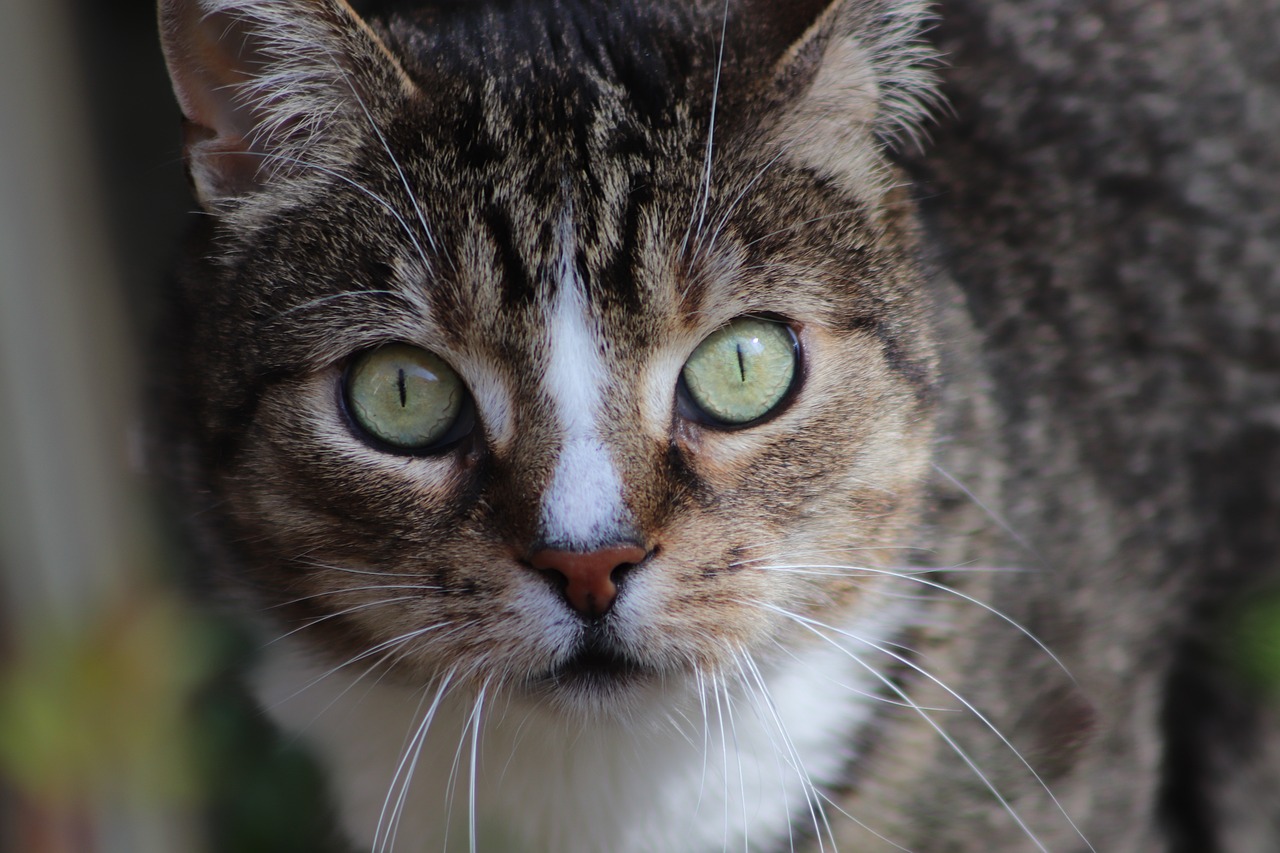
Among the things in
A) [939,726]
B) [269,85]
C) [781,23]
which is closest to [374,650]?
[269,85]

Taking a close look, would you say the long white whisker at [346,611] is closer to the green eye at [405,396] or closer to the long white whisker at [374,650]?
the long white whisker at [374,650]

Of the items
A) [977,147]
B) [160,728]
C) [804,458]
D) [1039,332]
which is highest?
[977,147]

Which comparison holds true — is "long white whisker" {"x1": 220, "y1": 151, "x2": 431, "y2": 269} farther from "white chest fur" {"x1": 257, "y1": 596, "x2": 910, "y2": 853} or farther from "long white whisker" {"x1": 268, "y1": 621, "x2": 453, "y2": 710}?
"white chest fur" {"x1": 257, "y1": 596, "x2": 910, "y2": 853}

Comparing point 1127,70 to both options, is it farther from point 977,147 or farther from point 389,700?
point 389,700

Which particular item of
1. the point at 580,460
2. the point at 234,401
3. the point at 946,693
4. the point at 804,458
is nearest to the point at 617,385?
the point at 580,460

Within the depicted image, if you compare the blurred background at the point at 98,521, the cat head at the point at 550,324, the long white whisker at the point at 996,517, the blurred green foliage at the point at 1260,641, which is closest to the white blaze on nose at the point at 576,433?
the cat head at the point at 550,324

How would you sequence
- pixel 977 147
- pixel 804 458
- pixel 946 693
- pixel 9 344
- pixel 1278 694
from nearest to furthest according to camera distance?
pixel 804 458 → pixel 946 693 → pixel 1278 694 → pixel 977 147 → pixel 9 344
